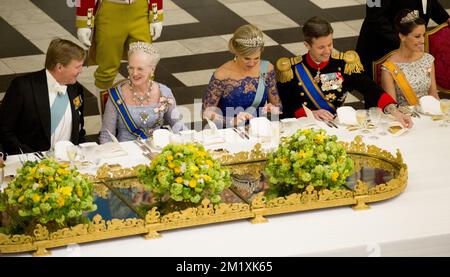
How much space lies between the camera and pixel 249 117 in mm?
5902

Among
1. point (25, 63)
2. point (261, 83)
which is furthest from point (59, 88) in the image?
point (25, 63)

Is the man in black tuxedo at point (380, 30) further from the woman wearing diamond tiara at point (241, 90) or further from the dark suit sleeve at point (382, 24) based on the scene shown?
the woman wearing diamond tiara at point (241, 90)

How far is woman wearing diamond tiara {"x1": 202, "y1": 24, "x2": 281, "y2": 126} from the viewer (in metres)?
6.11

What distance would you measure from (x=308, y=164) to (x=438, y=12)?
2893 millimetres

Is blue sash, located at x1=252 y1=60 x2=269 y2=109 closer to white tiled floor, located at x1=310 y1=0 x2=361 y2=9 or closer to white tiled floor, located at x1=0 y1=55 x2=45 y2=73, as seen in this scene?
white tiled floor, located at x1=0 y1=55 x2=45 y2=73

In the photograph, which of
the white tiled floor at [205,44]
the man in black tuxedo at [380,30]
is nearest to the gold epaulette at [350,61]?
the man in black tuxedo at [380,30]

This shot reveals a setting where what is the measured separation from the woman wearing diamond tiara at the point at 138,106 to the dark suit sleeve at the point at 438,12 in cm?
216

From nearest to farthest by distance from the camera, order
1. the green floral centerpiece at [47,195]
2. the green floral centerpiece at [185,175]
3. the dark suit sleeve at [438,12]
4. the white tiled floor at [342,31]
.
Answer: the green floral centerpiece at [47,195], the green floral centerpiece at [185,175], the dark suit sleeve at [438,12], the white tiled floor at [342,31]

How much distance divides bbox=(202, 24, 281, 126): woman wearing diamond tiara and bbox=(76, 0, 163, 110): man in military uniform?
1057mm

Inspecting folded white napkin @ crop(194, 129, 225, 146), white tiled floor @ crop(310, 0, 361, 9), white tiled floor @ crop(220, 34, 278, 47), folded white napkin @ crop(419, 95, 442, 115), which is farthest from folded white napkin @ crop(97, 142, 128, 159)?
white tiled floor @ crop(310, 0, 361, 9)

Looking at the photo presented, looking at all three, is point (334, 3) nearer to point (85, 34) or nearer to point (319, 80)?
point (85, 34)

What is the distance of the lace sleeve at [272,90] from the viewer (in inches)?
244
